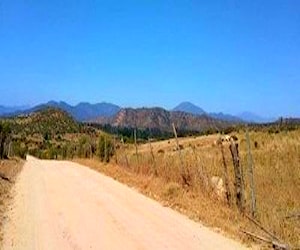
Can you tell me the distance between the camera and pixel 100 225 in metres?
15.5

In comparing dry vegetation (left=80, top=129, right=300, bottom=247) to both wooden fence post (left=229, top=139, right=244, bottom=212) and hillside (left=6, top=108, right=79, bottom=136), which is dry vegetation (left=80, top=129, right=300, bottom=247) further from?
hillside (left=6, top=108, right=79, bottom=136)

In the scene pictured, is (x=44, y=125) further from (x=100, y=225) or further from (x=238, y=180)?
(x=100, y=225)

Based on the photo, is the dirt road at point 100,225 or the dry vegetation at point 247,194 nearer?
the dirt road at point 100,225

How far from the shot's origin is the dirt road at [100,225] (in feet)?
42.2

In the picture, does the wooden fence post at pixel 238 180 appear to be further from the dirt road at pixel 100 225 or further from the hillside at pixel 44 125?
the hillside at pixel 44 125

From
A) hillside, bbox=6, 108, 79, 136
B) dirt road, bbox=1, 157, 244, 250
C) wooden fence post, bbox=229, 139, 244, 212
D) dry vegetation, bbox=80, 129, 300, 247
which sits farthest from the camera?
hillside, bbox=6, 108, 79, 136

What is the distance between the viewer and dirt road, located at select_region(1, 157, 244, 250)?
12.9 meters

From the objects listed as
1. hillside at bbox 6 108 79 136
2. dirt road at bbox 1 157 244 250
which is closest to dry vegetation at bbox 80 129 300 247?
dirt road at bbox 1 157 244 250

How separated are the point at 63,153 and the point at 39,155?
10.1m

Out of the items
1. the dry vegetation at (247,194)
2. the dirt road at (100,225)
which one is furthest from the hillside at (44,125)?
the dirt road at (100,225)

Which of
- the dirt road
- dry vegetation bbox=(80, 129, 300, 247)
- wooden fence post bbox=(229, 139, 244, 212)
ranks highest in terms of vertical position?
wooden fence post bbox=(229, 139, 244, 212)

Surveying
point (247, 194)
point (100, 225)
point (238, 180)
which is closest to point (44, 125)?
point (247, 194)

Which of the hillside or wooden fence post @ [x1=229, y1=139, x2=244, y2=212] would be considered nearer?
wooden fence post @ [x1=229, y1=139, x2=244, y2=212]

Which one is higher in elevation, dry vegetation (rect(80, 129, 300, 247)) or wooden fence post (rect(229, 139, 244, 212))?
wooden fence post (rect(229, 139, 244, 212))
